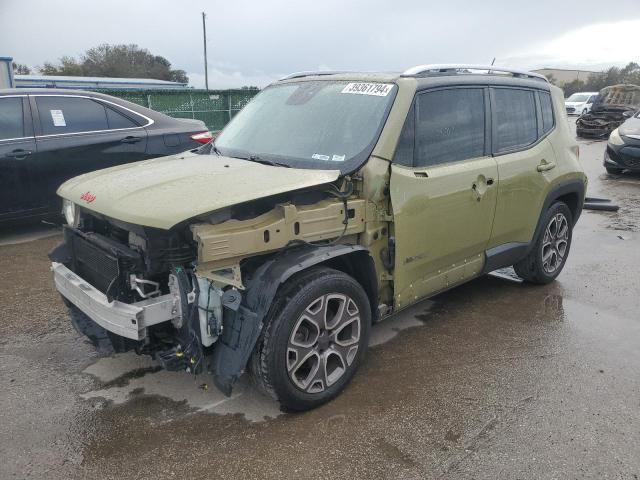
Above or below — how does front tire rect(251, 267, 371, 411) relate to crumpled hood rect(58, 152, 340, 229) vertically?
below

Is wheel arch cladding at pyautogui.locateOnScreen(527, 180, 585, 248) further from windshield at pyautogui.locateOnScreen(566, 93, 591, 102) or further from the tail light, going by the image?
windshield at pyautogui.locateOnScreen(566, 93, 591, 102)

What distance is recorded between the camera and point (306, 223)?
3.00m

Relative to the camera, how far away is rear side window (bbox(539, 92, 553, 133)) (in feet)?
15.6

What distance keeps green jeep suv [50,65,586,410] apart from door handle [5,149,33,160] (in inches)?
116

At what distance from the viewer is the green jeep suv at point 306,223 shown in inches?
109

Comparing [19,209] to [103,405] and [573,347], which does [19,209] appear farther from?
[573,347]

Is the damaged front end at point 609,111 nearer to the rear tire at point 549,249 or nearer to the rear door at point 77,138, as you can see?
the rear tire at point 549,249

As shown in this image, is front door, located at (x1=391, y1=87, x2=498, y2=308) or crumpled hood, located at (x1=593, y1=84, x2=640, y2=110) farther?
crumpled hood, located at (x1=593, y1=84, x2=640, y2=110)

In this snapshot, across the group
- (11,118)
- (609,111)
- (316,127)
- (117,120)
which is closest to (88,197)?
(316,127)

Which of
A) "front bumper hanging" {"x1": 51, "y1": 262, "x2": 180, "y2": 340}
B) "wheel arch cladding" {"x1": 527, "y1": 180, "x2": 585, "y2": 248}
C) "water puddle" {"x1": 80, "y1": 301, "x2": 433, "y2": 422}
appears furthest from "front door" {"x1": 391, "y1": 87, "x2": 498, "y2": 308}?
"front bumper hanging" {"x1": 51, "y1": 262, "x2": 180, "y2": 340}

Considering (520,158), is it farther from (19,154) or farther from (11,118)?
(11,118)

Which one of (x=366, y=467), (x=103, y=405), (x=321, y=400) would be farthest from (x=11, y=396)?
(x=366, y=467)

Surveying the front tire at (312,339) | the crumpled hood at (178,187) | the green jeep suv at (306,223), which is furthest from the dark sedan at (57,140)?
the front tire at (312,339)

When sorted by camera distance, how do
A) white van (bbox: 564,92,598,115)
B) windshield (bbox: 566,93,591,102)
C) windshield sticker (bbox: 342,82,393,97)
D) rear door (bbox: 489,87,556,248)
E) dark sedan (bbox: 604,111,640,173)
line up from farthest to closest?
windshield (bbox: 566,93,591,102)
white van (bbox: 564,92,598,115)
dark sedan (bbox: 604,111,640,173)
rear door (bbox: 489,87,556,248)
windshield sticker (bbox: 342,82,393,97)
